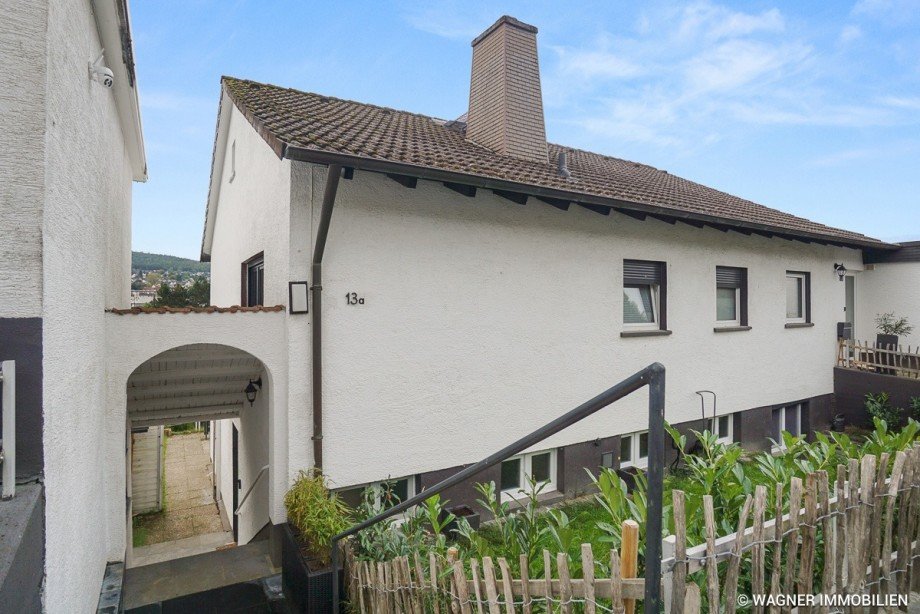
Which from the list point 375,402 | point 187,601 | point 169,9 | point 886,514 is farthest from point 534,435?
point 169,9

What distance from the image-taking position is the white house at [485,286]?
578 centimetres

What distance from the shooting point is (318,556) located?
478 cm

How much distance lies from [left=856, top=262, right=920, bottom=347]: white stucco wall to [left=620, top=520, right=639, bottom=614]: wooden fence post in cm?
1508

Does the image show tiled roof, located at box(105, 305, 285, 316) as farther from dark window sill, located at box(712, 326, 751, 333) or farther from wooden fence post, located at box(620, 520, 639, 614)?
dark window sill, located at box(712, 326, 751, 333)

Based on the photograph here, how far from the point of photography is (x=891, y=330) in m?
12.7

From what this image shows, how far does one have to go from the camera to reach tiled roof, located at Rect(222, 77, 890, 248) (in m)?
5.60

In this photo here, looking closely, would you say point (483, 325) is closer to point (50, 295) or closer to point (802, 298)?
point (50, 295)

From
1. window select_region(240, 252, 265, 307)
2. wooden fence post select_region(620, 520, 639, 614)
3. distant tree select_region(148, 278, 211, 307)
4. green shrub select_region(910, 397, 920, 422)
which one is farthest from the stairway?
distant tree select_region(148, 278, 211, 307)

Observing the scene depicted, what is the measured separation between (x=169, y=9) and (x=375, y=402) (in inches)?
399

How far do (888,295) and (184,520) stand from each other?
19.9 meters

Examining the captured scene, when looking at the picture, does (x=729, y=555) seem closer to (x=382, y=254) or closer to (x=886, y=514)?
(x=886, y=514)

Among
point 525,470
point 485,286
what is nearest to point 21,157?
point 485,286

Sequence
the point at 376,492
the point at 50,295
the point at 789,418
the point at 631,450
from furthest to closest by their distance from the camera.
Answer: the point at 789,418
the point at 631,450
the point at 376,492
the point at 50,295

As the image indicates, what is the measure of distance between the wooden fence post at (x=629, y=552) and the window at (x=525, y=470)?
5.13 meters
